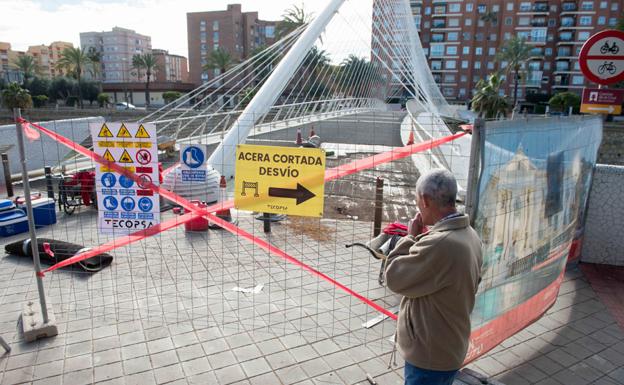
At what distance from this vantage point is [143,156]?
138 inches

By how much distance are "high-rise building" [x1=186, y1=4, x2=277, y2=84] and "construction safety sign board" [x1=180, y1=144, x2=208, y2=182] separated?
67155 millimetres

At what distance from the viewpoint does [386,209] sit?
8977 millimetres

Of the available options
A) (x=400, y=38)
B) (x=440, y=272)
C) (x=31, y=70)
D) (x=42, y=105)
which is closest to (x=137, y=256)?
(x=440, y=272)

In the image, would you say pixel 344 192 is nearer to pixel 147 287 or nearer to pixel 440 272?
pixel 147 287

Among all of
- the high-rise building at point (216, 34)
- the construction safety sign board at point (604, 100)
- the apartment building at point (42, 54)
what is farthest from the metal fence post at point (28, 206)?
the apartment building at point (42, 54)

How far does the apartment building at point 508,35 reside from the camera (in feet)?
188

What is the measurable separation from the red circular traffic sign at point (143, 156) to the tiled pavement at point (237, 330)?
1545 mm

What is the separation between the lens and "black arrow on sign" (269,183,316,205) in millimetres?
3217

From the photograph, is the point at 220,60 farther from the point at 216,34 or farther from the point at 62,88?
the point at 62,88

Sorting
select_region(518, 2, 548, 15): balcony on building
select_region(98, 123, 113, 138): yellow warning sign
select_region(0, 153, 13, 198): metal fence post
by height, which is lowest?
select_region(0, 153, 13, 198): metal fence post

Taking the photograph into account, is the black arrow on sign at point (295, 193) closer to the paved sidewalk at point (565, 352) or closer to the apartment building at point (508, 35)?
the paved sidewalk at point (565, 352)

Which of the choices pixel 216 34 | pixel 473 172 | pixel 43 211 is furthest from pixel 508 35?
pixel 473 172

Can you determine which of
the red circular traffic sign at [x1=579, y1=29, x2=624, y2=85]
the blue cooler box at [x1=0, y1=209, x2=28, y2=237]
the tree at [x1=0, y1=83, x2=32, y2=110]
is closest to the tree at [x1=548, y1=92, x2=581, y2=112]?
the red circular traffic sign at [x1=579, y1=29, x2=624, y2=85]

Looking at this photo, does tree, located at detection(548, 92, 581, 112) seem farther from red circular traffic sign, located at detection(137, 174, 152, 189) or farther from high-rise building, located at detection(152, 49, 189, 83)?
high-rise building, located at detection(152, 49, 189, 83)
